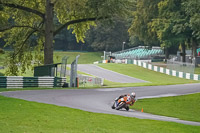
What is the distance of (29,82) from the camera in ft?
97.6

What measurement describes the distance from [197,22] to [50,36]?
24.3 m

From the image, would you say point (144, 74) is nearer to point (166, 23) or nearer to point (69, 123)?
point (166, 23)

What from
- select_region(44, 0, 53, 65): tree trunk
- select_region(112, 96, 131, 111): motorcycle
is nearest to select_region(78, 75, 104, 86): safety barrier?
select_region(44, 0, 53, 65): tree trunk

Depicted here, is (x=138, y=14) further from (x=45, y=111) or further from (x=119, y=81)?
(x=45, y=111)

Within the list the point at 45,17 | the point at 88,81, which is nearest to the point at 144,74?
the point at 88,81

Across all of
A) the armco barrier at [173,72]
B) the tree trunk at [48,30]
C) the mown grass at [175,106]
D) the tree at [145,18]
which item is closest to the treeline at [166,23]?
the tree at [145,18]

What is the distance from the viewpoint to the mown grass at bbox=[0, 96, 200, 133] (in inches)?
485

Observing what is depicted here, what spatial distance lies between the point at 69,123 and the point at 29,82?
54.7 feet

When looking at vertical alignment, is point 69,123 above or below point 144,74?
above

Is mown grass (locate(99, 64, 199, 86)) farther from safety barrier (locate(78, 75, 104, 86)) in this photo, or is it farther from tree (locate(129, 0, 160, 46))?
safety barrier (locate(78, 75, 104, 86))

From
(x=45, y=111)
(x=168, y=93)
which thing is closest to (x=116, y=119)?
(x=45, y=111)

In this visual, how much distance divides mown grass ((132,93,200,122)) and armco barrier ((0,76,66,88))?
801 cm

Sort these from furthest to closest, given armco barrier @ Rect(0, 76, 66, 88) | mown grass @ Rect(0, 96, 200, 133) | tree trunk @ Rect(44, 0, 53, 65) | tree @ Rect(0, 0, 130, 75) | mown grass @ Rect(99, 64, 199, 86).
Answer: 1. mown grass @ Rect(99, 64, 199, 86)
2. tree trunk @ Rect(44, 0, 53, 65)
3. tree @ Rect(0, 0, 130, 75)
4. armco barrier @ Rect(0, 76, 66, 88)
5. mown grass @ Rect(0, 96, 200, 133)

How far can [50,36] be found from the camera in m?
37.3
